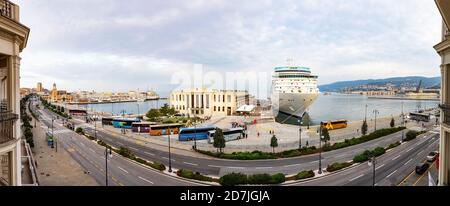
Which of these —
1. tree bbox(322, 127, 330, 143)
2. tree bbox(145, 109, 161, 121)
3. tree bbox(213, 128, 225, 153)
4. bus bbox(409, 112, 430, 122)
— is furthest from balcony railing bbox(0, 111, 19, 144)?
bus bbox(409, 112, 430, 122)

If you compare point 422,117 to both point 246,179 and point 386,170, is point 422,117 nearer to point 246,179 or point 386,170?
point 386,170

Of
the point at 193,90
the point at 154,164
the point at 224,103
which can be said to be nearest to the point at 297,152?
the point at 154,164

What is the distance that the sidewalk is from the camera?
6262mm

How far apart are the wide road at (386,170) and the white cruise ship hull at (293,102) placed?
9124mm

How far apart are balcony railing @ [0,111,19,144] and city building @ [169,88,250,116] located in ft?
76.7

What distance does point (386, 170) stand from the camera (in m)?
6.96

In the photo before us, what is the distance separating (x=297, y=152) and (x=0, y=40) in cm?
858

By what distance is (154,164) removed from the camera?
735cm

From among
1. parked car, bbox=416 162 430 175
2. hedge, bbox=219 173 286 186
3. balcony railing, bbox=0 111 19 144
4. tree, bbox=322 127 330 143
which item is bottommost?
parked car, bbox=416 162 430 175

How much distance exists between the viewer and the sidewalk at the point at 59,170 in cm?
626

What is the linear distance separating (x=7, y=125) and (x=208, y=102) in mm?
24359

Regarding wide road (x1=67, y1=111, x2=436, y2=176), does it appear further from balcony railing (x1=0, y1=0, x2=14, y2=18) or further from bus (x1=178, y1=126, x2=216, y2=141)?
balcony railing (x1=0, y1=0, x2=14, y2=18)

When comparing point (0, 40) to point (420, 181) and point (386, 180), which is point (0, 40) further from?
point (420, 181)

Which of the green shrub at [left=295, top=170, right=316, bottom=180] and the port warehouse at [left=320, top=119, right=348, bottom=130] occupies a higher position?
the port warehouse at [left=320, top=119, right=348, bottom=130]
